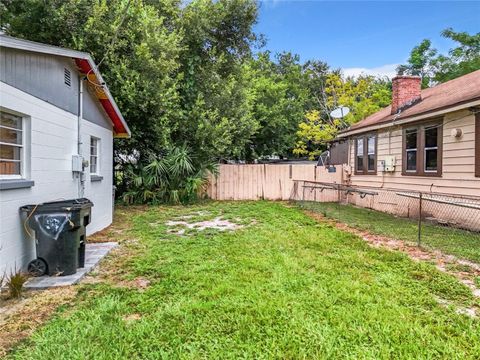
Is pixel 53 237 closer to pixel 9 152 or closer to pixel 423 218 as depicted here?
pixel 9 152

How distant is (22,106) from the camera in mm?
4109

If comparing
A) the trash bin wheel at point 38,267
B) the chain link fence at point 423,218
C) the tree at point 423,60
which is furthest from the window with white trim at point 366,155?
the tree at point 423,60

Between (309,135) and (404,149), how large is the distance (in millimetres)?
10354

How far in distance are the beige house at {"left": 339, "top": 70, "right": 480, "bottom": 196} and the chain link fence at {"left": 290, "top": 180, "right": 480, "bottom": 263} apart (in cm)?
35

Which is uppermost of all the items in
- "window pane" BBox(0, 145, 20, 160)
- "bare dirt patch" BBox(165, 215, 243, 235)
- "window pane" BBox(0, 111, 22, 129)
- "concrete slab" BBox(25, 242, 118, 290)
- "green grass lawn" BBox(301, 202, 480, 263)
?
"window pane" BBox(0, 111, 22, 129)

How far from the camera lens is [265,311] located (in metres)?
3.11

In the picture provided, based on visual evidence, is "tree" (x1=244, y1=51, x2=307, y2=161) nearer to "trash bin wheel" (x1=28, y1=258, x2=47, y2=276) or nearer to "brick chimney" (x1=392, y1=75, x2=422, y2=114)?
"brick chimney" (x1=392, y1=75, x2=422, y2=114)

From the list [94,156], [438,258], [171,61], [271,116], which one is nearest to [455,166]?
[438,258]

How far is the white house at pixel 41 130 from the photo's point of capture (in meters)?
3.87

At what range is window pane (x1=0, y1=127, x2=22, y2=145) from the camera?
3.98 metres

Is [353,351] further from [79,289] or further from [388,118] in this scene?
[388,118]

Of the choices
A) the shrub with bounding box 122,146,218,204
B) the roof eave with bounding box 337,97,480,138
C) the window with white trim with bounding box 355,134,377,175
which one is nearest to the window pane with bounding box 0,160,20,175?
the shrub with bounding box 122,146,218,204

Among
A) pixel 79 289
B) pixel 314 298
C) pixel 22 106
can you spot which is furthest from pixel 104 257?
pixel 314 298

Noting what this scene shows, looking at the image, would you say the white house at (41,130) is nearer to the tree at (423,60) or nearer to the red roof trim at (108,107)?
the red roof trim at (108,107)
